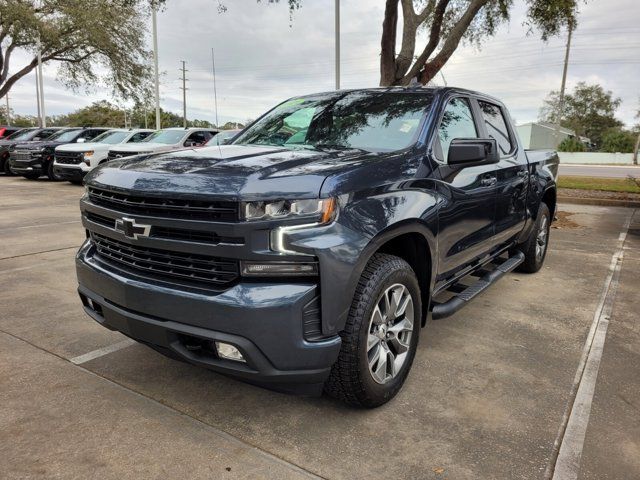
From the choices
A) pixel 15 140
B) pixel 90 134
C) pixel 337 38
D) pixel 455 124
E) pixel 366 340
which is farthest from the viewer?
pixel 15 140

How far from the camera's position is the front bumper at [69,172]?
47.1 feet

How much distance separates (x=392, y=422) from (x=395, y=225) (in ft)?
3.49

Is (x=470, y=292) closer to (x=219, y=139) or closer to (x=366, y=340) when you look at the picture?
(x=366, y=340)

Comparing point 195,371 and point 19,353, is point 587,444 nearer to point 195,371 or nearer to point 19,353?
point 195,371

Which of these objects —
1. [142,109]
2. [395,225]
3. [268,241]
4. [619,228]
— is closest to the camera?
[268,241]

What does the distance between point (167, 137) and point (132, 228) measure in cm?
1315

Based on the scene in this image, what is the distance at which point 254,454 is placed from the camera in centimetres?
245

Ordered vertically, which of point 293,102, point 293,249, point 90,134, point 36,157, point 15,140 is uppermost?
point 293,102

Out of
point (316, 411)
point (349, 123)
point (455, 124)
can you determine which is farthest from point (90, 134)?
point (316, 411)

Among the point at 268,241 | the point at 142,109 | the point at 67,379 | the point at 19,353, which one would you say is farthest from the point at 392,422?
the point at 142,109

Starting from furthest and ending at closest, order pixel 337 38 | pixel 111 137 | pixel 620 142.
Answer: pixel 620 142 < pixel 111 137 < pixel 337 38

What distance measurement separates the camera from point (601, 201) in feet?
40.4

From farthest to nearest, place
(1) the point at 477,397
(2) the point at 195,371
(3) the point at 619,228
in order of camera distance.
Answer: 1. (3) the point at 619,228
2. (2) the point at 195,371
3. (1) the point at 477,397

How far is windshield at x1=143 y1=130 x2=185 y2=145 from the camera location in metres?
14.6
